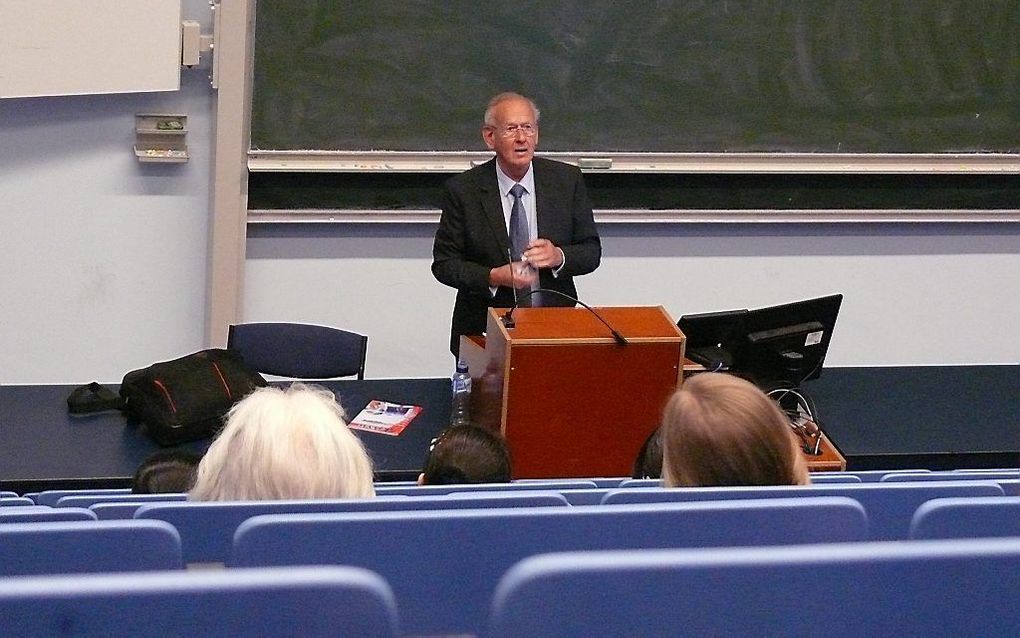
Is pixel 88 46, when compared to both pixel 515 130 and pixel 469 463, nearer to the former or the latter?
pixel 515 130

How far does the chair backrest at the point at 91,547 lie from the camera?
68.1 inches

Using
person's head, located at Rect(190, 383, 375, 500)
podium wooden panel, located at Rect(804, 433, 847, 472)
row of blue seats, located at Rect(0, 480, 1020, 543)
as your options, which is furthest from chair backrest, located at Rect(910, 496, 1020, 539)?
podium wooden panel, located at Rect(804, 433, 847, 472)

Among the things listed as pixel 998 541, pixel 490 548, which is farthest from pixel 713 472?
pixel 998 541

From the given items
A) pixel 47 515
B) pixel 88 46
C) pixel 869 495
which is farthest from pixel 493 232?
pixel 47 515

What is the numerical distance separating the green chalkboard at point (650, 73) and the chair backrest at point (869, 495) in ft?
10.8

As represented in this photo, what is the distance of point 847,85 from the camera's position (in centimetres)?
563

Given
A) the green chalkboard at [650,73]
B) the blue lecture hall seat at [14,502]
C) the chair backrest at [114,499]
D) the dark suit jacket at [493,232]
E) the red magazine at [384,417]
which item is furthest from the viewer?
the green chalkboard at [650,73]

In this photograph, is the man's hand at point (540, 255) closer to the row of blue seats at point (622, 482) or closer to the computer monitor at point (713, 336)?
the computer monitor at point (713, 336)

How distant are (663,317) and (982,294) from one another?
10.7ft

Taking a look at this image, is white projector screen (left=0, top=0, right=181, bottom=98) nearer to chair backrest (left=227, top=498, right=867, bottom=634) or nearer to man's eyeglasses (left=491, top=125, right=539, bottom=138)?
man's eyeglasses (left=491, top=125, right=539, bottom=138)

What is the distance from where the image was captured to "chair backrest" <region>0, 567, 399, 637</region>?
46.8 inches

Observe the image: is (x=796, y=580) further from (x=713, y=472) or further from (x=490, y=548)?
(x=713, y=472)

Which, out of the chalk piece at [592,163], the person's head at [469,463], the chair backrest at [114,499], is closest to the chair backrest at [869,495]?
the person's head at [469,463]

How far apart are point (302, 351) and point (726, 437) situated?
8.75 ft
